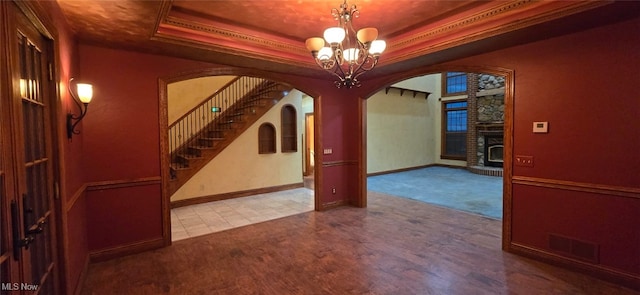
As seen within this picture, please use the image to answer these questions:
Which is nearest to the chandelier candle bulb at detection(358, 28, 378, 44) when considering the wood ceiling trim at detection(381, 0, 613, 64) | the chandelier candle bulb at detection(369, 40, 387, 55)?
the chandelier candle bulb at detection(369, 40, 387, 55)

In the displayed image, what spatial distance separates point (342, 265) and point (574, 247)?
7.99ft

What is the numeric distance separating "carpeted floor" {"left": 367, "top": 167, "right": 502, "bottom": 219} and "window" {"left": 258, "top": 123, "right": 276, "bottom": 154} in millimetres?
2668

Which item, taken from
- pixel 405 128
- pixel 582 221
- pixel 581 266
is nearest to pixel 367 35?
pixel 582 221

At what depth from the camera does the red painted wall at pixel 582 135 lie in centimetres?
266

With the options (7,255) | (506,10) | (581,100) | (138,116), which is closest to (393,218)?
(581,100)

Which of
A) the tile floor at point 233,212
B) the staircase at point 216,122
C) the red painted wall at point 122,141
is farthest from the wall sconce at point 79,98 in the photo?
the staircase at point 216,122

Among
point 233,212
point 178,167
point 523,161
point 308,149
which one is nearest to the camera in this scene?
point 523,161

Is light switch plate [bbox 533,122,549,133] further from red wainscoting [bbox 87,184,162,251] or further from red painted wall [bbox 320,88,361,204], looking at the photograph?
red wainscoting [bbox 87,184,162,251]

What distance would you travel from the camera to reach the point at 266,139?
6910 mm

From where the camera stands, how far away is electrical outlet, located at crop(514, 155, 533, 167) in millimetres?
3275

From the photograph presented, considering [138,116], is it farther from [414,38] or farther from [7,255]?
[414,38]

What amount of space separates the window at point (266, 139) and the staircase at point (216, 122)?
39 centimetres

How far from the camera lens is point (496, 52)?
11.3ft

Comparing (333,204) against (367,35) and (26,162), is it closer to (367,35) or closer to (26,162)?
(367,35)
